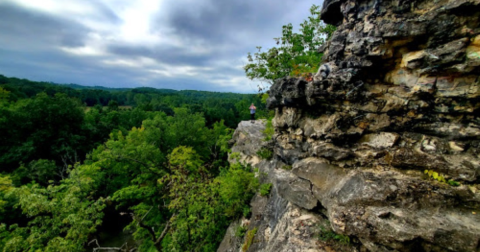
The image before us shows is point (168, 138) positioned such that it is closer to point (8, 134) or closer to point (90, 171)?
point (90, 171)

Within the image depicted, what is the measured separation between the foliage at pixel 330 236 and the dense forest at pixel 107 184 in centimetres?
549

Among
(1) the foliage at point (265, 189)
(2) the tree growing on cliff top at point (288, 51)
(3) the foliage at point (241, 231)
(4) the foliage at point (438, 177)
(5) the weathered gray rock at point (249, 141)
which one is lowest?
(3) the foliage at point (241, 231)

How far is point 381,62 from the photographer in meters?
5.92

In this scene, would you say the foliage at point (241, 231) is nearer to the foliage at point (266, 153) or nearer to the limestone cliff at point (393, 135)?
the limestone cliff at point (393, 135)

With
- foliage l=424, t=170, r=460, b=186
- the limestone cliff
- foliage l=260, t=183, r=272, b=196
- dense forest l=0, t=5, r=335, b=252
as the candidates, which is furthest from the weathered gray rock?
foliage l=424, t=170, r=460, b=186

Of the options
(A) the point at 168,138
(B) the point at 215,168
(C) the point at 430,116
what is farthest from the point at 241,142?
(C) the point at 430,116

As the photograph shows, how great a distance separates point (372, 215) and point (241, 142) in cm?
1292

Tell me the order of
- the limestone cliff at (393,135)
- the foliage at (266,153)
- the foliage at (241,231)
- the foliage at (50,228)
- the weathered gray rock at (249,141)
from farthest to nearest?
the weathered gray rock at (249,141), the foliage at (266,153), the foliage at (241,231), the foliage at (50,228), the limestone cliff at (393,135)

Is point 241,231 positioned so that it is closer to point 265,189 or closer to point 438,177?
point 265,189

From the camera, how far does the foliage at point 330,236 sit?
5.61 m

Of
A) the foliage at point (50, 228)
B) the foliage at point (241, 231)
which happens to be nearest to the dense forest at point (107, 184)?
the foliage at point (50, 228)

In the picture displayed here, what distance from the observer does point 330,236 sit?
19.4ft

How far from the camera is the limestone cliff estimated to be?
447 centimetres

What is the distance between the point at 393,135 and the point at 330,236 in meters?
3.48
